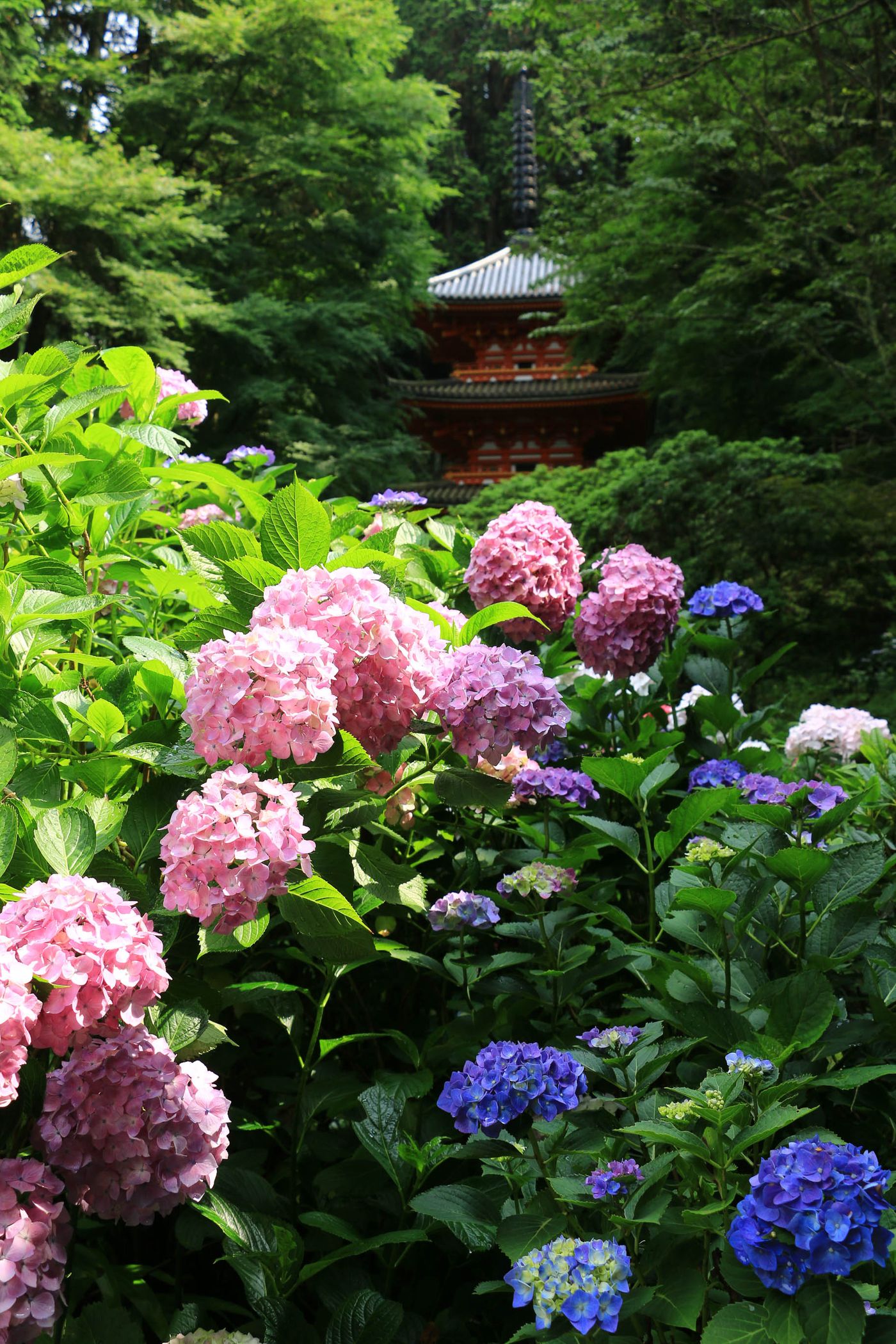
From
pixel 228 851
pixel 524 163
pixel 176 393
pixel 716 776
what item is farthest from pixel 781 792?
pixel 524 163

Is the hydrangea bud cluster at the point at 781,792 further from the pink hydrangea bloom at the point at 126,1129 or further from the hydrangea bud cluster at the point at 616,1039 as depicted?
the pink hydrangea bloom at the point at 126,1129

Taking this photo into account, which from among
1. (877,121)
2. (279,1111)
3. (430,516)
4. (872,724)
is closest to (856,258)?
(877,121)

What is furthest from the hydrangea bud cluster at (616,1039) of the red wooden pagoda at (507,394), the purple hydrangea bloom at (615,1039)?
the red wooden pagoda at (507,394)

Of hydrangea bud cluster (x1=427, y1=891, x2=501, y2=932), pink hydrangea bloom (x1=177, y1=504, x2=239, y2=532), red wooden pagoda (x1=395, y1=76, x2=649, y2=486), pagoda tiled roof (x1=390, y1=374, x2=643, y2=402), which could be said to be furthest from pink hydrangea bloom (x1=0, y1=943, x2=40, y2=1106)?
pagoda tiled roof (x1=390, y1=374, x2=643, y2=402)

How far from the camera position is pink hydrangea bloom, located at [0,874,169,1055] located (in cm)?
70

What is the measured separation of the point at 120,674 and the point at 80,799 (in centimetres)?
16

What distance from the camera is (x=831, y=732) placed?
1882 millimetres

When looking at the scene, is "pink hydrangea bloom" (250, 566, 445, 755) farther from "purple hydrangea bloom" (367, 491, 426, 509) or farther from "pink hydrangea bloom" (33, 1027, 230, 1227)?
"purple hydrangea bloom" (367, 491, 426, 509)

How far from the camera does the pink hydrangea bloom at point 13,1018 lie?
25.9 inches

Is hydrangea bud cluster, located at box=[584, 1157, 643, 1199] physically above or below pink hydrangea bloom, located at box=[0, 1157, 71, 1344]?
below

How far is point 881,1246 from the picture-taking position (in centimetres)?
66

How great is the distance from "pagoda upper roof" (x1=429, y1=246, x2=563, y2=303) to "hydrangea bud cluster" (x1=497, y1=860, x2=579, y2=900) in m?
14.0

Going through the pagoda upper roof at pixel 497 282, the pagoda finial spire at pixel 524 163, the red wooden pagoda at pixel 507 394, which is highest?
the pagoda finial spire at pixel 524 163

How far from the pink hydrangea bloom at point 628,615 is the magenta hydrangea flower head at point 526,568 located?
5 cm
